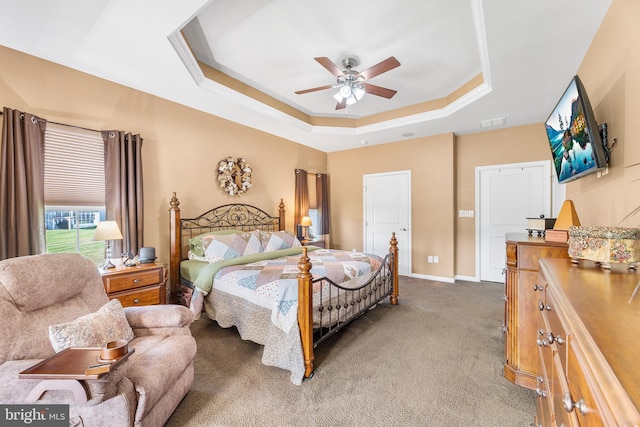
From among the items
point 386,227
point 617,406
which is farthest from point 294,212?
point 617,406

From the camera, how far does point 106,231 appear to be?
2545mm

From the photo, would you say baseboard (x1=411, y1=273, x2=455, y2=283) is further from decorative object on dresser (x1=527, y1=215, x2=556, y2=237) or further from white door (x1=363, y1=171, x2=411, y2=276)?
decorative object on dresser (x1=527, y1=215, x2=556, y2=237)

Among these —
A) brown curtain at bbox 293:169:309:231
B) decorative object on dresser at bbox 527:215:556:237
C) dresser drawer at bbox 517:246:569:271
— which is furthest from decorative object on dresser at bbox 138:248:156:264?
decorative object on dresser at bbox 527:215:556:237

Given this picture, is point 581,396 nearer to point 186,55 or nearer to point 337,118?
point 186,55

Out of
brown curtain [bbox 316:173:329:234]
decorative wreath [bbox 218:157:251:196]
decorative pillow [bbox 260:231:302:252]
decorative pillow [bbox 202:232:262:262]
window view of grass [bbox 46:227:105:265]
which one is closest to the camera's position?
window view of grass [bbox 46:227:105:265]

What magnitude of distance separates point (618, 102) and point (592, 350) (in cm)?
208

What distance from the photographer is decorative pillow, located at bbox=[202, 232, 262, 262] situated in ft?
10.8

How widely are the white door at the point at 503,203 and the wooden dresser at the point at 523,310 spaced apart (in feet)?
8.58

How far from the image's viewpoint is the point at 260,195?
4.73 metres

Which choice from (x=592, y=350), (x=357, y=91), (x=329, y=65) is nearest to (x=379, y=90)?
(x=357, y=91)

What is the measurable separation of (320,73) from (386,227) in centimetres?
331

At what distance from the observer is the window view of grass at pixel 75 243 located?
2.67m

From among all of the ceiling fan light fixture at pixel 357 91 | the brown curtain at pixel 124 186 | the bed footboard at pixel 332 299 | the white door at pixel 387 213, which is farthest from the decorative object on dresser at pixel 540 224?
the brown curtain at pixel 124 186

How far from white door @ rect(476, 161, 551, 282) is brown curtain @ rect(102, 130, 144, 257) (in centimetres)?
514
